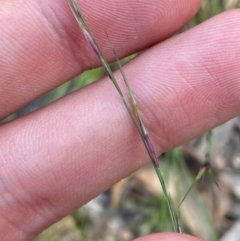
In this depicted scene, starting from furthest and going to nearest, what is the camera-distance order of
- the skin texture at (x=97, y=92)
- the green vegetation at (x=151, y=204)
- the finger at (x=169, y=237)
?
the green vegetation at (x=151, y=204)
the skin texture at (x=97, y=92)
the finger at (x=169, y=237)

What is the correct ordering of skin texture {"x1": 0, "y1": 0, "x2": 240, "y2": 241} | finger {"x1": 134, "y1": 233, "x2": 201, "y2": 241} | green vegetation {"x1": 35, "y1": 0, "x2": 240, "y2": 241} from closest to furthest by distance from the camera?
finger {"x1": 134, "y1": 233, "x2": 201, "y2": 241}
skin texture {"x1": 0, "y1": 0, "x2": 240, "y2": 241}
green vegetation {"x1": 35, "y1": 0, "x2": 240, "y2": 241}

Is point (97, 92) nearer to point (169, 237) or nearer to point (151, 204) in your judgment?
point (169, 237)

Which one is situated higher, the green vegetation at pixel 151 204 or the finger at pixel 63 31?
the finger at pixel 63 31

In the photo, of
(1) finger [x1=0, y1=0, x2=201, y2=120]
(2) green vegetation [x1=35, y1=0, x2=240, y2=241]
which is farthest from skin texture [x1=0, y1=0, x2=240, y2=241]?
(2) green vegetation [x1=35, y1=0, x2=240, y2=241]

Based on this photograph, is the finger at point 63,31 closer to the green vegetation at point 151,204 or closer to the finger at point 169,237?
the green vegetation at point 151,204

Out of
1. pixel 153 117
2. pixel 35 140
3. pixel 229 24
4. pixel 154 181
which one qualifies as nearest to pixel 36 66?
pixel 35 140

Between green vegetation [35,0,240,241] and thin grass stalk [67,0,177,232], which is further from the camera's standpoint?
green vegetation [35,0,240,241]

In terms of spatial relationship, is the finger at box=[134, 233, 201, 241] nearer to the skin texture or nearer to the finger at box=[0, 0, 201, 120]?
the skin texture

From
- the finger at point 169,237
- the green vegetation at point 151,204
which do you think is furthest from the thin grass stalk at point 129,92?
the green vegetation at point 151,204

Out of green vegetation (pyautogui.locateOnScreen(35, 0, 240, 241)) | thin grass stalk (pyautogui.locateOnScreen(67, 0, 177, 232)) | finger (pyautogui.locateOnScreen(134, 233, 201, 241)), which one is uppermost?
thin grass stalk (pyautogui.locateOnScreen(67, 0, 177, 232))
